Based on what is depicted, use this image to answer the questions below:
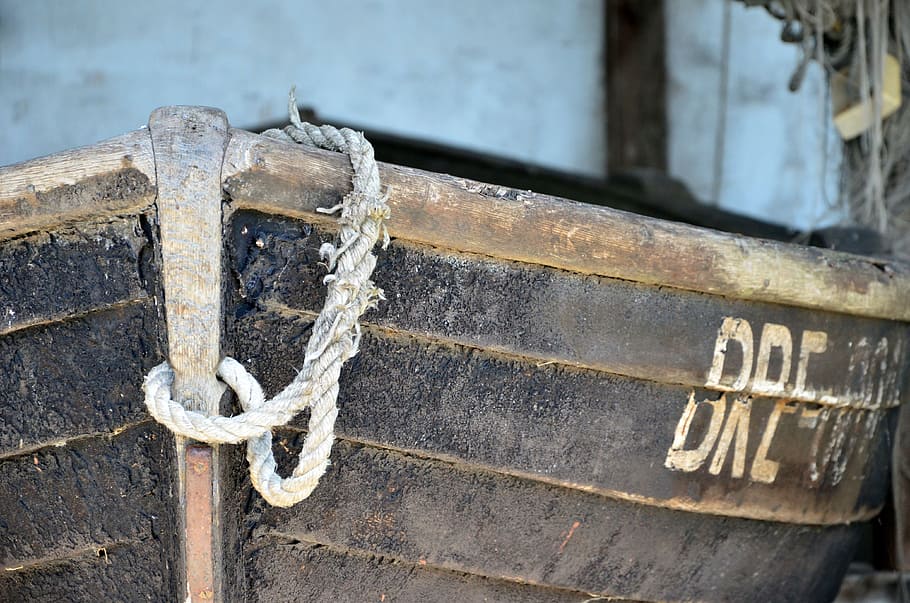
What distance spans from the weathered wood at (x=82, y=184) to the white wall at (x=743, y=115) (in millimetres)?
2631

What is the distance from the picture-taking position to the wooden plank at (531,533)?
127cm

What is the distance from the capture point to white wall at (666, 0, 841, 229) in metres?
3.39

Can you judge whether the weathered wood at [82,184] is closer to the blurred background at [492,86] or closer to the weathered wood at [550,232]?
the weathered wood at [550,232]

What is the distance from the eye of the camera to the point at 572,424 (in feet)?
4.35

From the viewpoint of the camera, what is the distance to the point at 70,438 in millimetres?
1191

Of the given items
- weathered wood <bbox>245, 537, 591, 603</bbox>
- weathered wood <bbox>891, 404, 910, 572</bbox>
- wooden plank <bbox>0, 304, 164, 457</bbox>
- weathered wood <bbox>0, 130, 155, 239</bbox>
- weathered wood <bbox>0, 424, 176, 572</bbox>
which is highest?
weathered wood <bbox>0, 130, 155, 239</bbox>

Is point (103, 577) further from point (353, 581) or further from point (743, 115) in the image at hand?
point (743, 115)

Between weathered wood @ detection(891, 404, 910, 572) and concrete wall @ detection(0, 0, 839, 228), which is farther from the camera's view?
concrete wall @ detection(0, 0, 839, 228)

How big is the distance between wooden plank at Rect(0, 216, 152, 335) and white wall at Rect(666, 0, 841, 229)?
2637mm

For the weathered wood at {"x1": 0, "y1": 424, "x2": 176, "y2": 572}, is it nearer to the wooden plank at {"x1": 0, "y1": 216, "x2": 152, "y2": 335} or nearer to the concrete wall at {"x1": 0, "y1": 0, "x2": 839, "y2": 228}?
the wooden plank at {"x1": 0, "y1": 216, "x2": 152, "y2": 335}

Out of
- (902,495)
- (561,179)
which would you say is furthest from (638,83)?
(902,495)

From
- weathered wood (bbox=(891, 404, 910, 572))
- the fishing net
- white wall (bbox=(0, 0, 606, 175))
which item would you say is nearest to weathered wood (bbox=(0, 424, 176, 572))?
weathered wood (bbox=(891, 404, 910, 572))

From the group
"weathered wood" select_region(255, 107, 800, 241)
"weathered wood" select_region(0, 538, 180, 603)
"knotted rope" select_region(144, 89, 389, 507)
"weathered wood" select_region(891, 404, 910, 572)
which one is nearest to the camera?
"knotted rope" select_region(144, 89, 389, 507)

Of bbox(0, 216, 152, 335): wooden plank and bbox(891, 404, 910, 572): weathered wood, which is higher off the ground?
bbox(0, 216, 152, 335): wooden plank
